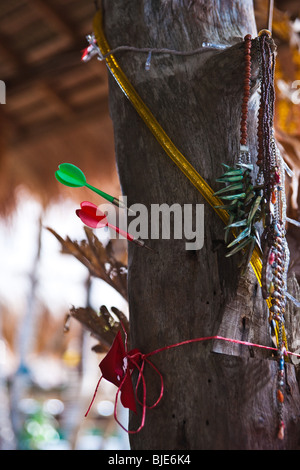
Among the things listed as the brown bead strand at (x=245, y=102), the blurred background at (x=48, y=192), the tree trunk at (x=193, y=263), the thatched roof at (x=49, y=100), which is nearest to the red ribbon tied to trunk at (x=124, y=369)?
the tree trunk at (x=193, y=263)

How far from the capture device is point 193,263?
2.84 feet

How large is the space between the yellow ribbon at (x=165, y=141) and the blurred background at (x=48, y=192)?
115 cm

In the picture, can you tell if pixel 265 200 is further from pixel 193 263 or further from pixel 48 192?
pixel 48 192

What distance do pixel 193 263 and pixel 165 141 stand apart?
21 centimetres

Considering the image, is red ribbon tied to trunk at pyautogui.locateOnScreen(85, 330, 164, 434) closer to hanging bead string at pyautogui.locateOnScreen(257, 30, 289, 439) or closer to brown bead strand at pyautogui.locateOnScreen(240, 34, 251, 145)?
hanging bead string at pyautogui.locateOnScreen(257, 30, 289, 439)

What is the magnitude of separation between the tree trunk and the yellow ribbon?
0.02 meters

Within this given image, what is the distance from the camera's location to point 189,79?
92 centimetres

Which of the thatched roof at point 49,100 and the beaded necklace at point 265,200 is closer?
the beaded necklace at point 265,200

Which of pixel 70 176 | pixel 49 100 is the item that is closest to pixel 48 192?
pixel 49 100

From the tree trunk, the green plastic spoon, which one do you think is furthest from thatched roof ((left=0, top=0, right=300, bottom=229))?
the green plastic spoon

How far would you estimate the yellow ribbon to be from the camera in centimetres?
85

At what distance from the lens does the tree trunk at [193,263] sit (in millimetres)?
791

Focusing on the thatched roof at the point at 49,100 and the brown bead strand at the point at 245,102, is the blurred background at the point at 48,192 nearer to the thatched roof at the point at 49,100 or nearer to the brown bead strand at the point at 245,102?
the thatched roof at the point at 49,100

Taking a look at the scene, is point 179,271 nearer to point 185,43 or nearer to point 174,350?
point 174,350
